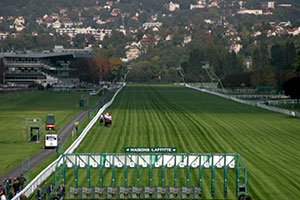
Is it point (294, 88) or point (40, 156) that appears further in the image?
point (294, 88)

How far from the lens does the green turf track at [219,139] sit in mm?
36094

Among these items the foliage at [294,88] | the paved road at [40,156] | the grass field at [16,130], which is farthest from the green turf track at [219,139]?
the foliage at [294,88]

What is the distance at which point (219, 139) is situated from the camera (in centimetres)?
5481

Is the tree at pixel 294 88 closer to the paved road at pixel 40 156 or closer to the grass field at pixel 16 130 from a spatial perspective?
the grass field at pixel 16 130

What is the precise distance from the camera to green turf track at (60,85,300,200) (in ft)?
118

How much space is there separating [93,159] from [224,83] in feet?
524

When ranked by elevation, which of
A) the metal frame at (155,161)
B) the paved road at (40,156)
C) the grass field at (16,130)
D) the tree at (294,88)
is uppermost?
the tree at (294,88)

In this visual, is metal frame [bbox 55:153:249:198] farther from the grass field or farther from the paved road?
the grass field

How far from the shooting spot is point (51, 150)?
47.5 m

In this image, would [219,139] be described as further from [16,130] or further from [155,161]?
[155,161]

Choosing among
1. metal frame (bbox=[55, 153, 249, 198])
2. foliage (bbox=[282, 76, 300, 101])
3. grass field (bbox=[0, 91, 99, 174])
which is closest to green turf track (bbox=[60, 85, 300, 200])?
metal frame (bbox=[55, 153, 249, 198])

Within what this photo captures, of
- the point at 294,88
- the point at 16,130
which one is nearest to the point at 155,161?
the point at 16,130

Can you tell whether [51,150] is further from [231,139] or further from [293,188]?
[293,188]

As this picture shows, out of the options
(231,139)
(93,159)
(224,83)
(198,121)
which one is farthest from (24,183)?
(224,83)
